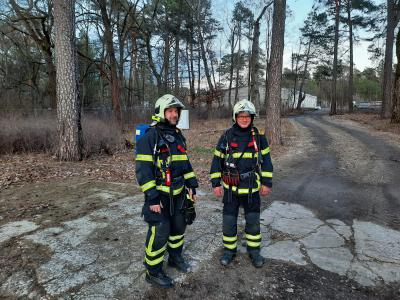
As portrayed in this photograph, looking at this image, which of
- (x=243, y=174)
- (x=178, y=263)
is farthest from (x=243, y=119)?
(x=178, y=263)

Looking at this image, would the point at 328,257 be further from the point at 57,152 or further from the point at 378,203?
the point at 57,152

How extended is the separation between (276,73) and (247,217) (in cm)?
868

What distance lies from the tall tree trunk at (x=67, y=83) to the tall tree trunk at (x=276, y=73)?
265 inches

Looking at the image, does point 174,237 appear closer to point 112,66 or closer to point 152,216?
point 152,216

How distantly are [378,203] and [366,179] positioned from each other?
1.78 meters

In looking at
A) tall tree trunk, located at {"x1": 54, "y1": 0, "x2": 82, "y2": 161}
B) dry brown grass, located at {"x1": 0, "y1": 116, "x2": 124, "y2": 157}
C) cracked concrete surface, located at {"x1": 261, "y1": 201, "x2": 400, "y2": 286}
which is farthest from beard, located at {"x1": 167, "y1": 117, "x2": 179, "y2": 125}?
dry brown grass, located at {"x1": 0, "y1": 116, "x2": 124, "y2": 157}

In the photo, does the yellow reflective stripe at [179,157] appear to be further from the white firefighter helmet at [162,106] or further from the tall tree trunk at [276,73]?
the tall tree trunk at [276,73]

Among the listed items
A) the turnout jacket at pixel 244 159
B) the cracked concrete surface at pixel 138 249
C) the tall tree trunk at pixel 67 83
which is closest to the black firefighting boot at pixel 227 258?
the cracked concrete surface at pixel 138 249

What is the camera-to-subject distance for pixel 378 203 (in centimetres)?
542

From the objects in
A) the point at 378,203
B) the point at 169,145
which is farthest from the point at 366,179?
the point at 169,145

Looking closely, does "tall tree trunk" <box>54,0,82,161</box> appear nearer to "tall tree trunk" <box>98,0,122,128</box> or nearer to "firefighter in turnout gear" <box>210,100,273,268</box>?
"firefighter in turnout gear" <box>210,100,273,268</box>

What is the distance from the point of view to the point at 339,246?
3740 mm

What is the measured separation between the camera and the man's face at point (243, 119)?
3.27m

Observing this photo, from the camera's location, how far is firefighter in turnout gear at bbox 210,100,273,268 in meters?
3.27
